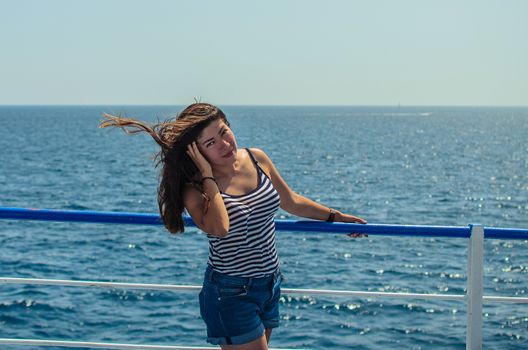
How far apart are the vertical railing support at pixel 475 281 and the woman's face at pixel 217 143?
1.21 metres

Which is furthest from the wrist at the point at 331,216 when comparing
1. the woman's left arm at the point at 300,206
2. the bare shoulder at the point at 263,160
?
Result: the bare shoulder at the point at 263,160

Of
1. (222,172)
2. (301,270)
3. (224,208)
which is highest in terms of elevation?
(222,172)

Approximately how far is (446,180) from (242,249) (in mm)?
42782

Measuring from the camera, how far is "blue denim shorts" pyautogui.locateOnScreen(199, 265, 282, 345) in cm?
319

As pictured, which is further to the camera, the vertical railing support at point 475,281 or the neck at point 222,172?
the vertical railing support at point 475,281

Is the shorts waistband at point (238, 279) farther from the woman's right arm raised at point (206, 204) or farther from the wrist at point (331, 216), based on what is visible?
the wrist at point (331, 216)

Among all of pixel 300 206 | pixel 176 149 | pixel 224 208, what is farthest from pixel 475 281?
pixel 176 149

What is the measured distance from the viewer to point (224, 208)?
3.12m

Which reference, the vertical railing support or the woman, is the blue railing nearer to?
the vertical railing support

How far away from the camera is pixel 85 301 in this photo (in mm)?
15164

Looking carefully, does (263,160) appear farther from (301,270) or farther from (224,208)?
(301,270)

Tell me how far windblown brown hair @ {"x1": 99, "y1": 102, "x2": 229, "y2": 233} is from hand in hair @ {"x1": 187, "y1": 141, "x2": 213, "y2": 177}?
2 centimetres

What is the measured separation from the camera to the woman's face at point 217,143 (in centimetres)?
324

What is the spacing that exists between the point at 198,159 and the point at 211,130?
0.14 metres
